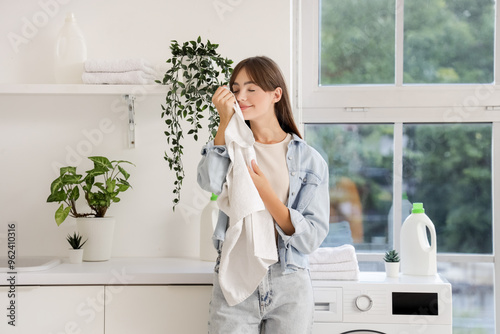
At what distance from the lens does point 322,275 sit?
2029 mm

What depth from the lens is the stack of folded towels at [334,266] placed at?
2027 mm

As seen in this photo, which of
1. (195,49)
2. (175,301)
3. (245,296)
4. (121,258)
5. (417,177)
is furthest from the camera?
(417,177)

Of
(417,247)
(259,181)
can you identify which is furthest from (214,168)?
(417,247)

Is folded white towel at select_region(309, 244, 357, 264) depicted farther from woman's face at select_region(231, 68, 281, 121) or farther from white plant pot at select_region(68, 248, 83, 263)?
white plant pot at select_region(68, 248, 83, 263)

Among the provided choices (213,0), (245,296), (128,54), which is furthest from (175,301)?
(213,0)

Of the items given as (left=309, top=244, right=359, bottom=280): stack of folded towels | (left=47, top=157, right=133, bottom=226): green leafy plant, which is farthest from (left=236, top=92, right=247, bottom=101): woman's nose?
(left=47, top=157, right=133, bottom=226): green leafy plant

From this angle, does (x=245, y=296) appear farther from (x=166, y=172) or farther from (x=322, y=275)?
(x=166, y=172)

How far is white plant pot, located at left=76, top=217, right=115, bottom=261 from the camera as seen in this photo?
2277 millimetres

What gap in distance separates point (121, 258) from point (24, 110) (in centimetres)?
71

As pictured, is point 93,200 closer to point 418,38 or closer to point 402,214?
point 402,214

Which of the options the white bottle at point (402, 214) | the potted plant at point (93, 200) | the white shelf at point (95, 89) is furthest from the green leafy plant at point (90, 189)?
the white bottle at point (402, 214)

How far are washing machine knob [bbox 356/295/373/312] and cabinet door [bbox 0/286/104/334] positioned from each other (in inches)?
32.3

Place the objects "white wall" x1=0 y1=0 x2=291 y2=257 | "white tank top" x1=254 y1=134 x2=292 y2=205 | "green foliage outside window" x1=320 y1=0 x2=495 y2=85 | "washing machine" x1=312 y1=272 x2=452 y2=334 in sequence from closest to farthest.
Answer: "white tank top" x1=254 y1=134 x2=292 y2=205 < "washing machine" x1=312 y1=272 x2=452 y2=334 < "white wall" x1=0 y1=0 x2=291 y2=257 < "green foliage outside window" x1=320 y1=0 x2=495 y2=85

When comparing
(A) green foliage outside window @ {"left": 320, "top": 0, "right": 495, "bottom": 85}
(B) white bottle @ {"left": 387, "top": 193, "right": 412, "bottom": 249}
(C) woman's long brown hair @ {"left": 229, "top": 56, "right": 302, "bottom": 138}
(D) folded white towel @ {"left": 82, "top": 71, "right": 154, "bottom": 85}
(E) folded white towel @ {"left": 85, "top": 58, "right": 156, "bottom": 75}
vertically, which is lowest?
(B) white bottle @ {"left": 387, "top": 193, "right": 412, "bottom": 249}
